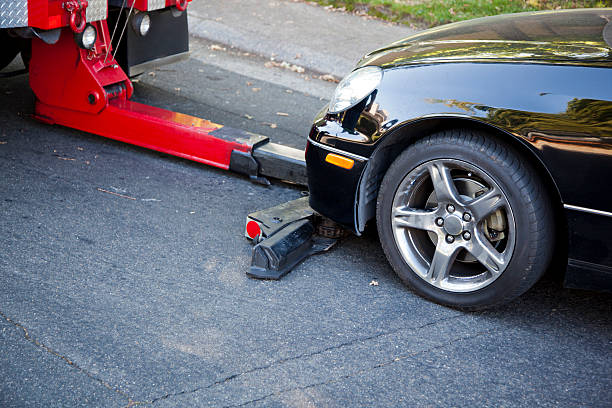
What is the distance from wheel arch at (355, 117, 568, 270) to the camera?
2.80m

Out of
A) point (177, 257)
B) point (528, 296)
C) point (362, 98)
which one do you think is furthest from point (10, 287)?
point (528, 296)

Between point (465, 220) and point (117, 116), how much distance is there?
8.52 ft

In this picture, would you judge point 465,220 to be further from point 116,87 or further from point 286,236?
point 116,87

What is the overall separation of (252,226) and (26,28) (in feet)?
6.42

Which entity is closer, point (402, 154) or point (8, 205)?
point (402, 154)

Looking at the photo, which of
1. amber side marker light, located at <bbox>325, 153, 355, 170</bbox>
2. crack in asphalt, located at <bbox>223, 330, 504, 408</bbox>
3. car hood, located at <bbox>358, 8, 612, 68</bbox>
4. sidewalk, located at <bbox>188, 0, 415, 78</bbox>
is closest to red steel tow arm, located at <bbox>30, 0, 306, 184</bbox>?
amber side marker light, located at <bbox>325, 153, 355, 170</bbox>

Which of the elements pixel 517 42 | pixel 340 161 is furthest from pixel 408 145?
pixel 517 42

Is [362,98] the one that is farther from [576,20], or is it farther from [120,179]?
[120,179]

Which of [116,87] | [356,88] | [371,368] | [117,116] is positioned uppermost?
[356,88]

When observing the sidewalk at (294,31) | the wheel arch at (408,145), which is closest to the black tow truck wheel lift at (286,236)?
the wheel arch at (408,145)

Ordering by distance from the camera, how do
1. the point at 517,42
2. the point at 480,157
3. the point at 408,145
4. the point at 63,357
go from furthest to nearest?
the point at 408,145
the point at 517,42
the point at 480,157
the point at 63,357

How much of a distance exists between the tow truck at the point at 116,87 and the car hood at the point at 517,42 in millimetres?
1013

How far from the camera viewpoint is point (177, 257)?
334cm

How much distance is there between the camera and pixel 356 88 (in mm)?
3225
